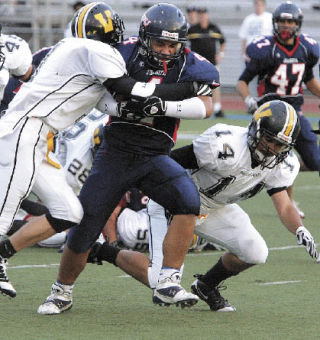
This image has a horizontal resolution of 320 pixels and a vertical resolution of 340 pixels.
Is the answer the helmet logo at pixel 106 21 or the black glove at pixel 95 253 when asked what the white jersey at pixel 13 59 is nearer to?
the helmet logo at pixel 106 21

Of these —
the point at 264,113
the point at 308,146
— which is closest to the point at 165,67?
the point at 264,113

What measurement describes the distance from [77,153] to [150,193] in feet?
7.65

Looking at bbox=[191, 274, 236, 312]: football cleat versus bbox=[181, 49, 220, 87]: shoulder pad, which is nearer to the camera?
bbox=[181, 49, 220, 87]: shoulder pad

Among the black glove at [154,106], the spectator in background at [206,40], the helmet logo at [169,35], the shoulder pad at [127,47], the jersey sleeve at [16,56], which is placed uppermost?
the helmet logo at [169,35]

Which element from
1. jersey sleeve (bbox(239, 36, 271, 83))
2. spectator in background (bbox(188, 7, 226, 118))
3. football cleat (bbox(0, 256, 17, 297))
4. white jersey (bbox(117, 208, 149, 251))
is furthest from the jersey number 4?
spectator in background (bbox(188, 7, 226, 118))

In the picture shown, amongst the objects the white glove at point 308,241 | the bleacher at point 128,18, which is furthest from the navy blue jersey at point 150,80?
the bleacher at point 128,18

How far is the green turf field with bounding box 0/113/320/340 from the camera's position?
4.67 metres

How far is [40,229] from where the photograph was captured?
5039mm

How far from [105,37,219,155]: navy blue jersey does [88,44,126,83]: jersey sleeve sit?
0.26m

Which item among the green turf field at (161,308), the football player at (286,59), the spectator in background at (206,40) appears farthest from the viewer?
the spectator in background at (206,40)

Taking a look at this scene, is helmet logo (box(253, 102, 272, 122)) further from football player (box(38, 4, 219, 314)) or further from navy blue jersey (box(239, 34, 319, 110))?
navy blue jersey (box(239, 34, 319, 110))

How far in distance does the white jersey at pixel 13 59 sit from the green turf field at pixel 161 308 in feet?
4.30

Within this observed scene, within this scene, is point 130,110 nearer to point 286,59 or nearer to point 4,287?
point 4,287

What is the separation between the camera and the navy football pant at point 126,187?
4.98 m
